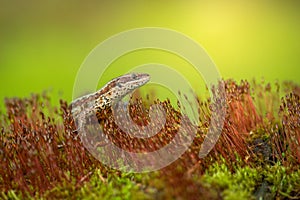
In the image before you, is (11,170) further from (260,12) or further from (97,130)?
(260,12)

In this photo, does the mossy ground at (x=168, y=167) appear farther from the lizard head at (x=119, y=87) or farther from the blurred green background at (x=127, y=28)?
the blurred green background at (x=127, y=28)

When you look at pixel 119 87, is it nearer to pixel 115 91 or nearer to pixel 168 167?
pixel 115 91

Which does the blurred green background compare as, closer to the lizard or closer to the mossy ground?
the lizard

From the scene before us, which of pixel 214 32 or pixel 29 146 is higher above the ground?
pixel 214 32

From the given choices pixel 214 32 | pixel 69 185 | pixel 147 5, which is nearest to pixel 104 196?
pixel 69 185

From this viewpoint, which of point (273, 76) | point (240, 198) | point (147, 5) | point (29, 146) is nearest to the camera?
point (240, 198)

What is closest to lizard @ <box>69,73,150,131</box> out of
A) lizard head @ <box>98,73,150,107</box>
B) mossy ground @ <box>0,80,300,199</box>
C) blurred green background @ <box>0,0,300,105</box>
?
lizard head @ <box>98,73,150,107</box>

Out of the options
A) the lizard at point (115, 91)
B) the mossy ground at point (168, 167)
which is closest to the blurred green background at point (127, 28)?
the lizard at point (115, 91)
